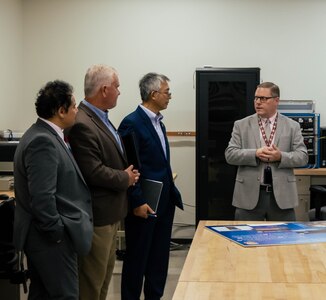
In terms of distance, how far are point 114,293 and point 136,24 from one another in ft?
9.44

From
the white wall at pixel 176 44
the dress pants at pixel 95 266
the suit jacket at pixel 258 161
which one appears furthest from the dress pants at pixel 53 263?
the white wall at pixel 176 44

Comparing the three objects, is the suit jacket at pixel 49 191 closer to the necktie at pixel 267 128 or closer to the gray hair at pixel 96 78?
the gray hair at pixel 96 78

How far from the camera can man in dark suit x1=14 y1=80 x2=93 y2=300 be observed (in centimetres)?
223

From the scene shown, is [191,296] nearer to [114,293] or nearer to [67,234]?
[67,234]

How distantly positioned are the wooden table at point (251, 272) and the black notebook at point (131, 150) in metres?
0.64

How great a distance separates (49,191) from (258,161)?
153 cm

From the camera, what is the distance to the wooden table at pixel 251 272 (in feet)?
5.93

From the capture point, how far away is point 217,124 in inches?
202

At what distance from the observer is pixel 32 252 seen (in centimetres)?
231

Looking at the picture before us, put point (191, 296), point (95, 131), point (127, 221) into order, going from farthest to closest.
A: 1. point (127, 221)
2. point (95, 131)
3. point (191, 296)

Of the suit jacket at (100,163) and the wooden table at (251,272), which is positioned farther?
the suit jacket at (100,163)

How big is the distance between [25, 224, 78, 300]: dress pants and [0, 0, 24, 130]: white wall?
9.81 ft

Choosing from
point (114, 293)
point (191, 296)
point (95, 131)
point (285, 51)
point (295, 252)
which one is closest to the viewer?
point (191, 296)

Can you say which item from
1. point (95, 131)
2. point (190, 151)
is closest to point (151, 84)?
point (95, 131)
